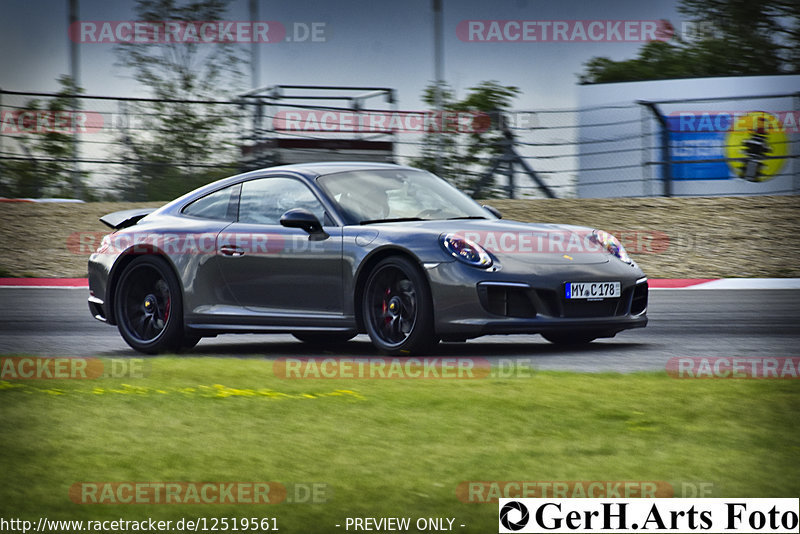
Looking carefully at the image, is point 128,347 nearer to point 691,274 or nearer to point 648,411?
point 648,411

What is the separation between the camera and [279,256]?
8.55 m

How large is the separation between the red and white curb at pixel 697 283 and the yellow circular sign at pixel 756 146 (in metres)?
4.70

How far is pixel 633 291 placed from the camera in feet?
27.6

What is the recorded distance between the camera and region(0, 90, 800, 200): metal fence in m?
20.0

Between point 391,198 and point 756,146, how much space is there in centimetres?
1383

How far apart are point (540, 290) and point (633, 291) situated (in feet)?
2.67

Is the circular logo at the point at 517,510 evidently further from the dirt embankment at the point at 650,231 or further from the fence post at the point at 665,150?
the fence post at the point at 665,150

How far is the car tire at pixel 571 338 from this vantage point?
28.9 ft

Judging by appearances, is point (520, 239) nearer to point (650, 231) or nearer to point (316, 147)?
point (650, 231)

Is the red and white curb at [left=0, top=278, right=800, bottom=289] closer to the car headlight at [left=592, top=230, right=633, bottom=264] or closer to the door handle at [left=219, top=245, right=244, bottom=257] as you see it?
the car headlight at [left=592, top=230, right=633, bottom=264]

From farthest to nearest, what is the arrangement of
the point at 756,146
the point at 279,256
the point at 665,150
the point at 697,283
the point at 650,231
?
the point at 756,146
the point at 665,150
the point at 650,231
the point at 697,283
the point at 279,256

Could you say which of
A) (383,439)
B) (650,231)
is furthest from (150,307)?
(650,231)

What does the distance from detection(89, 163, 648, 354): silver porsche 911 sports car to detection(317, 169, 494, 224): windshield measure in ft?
0.04

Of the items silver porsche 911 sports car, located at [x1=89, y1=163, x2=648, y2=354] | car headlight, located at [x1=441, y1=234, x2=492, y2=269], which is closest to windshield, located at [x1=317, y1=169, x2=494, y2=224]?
silver porsche 911 sports car, located at [x1=89, y1=163, x2=648, y2=354]
